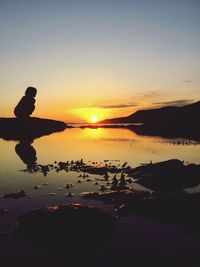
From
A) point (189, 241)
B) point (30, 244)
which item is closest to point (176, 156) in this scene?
point (189, 241)

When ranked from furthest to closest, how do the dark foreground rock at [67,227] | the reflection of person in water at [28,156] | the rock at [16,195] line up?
the reflection of person in water at [28,156] < the rock at [16,195] < the dark foreground rock at [67,227]

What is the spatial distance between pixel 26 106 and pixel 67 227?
102m

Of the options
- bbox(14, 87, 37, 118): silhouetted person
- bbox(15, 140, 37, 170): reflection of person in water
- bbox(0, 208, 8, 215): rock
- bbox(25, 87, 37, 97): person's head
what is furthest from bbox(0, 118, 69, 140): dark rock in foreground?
bbox(0, 208, 8, 215): rock

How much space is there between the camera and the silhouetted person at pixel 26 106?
360 ft

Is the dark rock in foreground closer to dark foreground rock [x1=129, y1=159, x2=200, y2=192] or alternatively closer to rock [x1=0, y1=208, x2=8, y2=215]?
dark foreground rock [x1=129, y1=159, x2=200, y2=192]

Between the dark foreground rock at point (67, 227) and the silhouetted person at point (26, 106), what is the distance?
329ft

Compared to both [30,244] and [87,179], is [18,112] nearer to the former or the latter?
[87,179]

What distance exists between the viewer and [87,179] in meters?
22.3

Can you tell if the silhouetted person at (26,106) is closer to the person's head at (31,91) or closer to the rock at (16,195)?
the person's head at (31,91)

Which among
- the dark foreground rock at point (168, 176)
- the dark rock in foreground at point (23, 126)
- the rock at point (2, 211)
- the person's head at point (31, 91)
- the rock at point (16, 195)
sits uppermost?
the person's head at point (31, 91)

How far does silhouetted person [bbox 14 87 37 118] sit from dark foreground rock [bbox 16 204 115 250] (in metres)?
100

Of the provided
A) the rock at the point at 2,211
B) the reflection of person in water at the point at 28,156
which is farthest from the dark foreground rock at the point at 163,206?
the reflection of person in water at the point at 28,156

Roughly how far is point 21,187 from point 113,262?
11.9m

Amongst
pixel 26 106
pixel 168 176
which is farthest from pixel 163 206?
pixel 26 106
